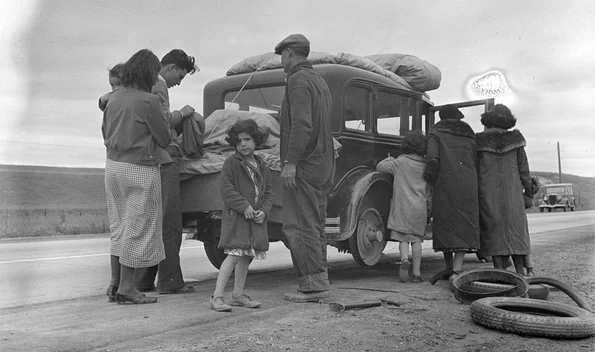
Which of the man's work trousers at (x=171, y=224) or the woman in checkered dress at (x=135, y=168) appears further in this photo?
the man's work trousers at (x=171, y=224)

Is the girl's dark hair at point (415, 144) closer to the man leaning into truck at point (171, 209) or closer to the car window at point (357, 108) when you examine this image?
the car window at point (357, 108)

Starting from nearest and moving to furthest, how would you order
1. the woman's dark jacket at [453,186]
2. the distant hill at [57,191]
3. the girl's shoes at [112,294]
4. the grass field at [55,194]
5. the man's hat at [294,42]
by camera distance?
the girl's shoes at [112,294] → the man's hat at [294,42] → the woman's dark jacket at [453,186] → the grass field at [55,194] → the distant hill at [57,191]

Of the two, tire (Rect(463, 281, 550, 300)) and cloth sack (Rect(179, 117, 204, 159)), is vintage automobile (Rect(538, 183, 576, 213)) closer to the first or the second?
tire (Rect(463, 281, 550, 300))

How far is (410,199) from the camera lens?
707cm

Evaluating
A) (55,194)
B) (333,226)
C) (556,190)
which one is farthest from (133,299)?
(556,190)

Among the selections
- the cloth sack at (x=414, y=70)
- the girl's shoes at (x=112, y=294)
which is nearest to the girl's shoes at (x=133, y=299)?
the girl's shoes at (x=112, y=294)

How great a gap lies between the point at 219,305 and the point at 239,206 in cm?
78

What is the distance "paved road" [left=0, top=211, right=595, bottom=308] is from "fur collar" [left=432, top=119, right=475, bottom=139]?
3.12 m

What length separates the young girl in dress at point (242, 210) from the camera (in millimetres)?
5199

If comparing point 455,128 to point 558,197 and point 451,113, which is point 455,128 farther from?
point 558,197

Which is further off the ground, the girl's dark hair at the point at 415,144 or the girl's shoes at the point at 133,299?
the girl's dark hair at the point at 415,144

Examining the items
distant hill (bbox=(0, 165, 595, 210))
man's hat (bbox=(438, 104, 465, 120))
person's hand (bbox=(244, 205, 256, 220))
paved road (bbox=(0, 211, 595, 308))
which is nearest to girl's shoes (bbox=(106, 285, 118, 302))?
paved road (bbox=(0, 211, 595, 308))

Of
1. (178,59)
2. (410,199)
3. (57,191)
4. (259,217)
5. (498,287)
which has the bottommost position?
(498,287)

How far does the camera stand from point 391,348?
3932 mm
